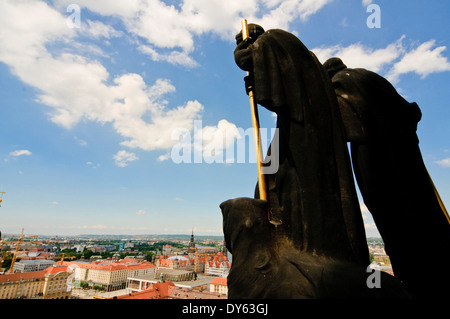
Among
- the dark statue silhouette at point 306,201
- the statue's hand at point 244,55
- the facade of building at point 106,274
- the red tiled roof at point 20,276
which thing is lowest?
the facade of building at point 106,274

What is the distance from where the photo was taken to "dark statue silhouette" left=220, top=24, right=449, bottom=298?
1.95 m

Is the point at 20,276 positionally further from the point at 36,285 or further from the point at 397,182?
the point at 397,182

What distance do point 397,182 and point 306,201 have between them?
3.72ft

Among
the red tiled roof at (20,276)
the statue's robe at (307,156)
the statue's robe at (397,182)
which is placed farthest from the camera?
the red tiled roof at (20,276)

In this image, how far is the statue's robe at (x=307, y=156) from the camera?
2131 millimetres

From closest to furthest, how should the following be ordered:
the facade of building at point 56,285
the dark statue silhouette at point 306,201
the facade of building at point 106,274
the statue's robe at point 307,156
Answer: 1. the dark statue silhouette at point 306,201
2. the statue's robe at point 307,156
3. the facade of building at point 56,285
4. the facade of building at point 106,274

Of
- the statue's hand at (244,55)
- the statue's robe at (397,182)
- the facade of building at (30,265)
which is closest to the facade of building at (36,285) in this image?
the facade of building at (30,265)

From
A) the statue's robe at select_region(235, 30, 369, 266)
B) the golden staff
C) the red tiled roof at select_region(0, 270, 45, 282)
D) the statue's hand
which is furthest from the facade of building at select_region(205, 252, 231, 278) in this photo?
the statue's hand

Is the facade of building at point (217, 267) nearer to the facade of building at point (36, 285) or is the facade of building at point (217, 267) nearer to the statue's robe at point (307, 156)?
the facade of building at point (36, 285)

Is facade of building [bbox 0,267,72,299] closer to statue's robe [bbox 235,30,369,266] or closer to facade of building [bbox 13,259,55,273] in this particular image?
facade of building [bbox 13,259,55,273]

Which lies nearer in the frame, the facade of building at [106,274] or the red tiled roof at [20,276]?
the red tiled roof at [20,276]
